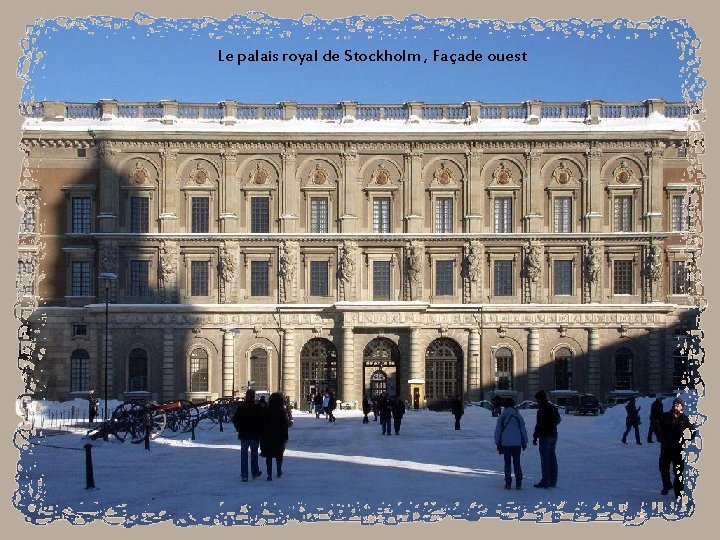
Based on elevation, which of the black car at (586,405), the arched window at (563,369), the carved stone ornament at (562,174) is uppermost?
the carved stone ornament at (562,174)

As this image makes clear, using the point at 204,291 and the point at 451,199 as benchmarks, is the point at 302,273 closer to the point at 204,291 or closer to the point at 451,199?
the point at 204,291

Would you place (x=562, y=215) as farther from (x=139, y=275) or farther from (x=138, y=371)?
(x=138, y=371)

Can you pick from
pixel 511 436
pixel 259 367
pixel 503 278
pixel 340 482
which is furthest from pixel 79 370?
pixel 511 436

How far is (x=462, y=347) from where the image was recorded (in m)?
58.4

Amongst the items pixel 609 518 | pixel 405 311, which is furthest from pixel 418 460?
pixel 405 311

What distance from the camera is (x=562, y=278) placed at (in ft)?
192

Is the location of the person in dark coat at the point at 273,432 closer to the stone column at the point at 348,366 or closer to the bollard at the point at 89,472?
the bollard at the point at 89,472

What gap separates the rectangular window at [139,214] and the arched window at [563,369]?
23919 mm

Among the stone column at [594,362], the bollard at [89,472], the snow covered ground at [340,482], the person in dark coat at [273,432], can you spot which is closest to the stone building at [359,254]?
the stone column at [594,362]

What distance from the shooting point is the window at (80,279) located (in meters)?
58.2

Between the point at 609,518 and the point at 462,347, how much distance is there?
136 ft

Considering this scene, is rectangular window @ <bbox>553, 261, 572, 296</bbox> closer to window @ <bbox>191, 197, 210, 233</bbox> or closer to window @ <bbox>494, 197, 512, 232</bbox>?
window @ <bbox>494, 197, 512, 232</bbox>

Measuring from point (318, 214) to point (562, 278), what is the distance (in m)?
14.1

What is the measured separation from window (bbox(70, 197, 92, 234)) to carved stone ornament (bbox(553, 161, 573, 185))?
26126 mm
